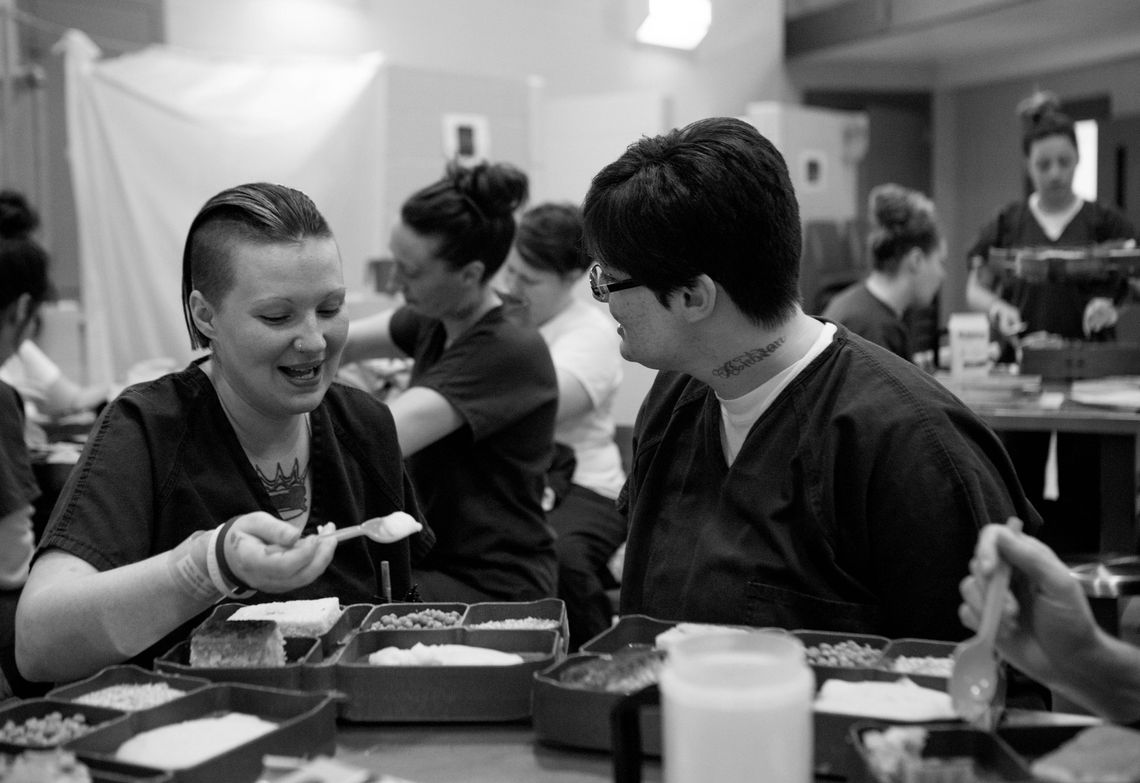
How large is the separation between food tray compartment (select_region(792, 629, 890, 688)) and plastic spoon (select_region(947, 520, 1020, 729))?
0.10 m

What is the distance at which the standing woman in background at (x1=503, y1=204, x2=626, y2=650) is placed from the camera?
2750mm

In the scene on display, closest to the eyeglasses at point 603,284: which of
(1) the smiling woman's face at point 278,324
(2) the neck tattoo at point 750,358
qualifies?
(2) the neck tattoo at point 750,358

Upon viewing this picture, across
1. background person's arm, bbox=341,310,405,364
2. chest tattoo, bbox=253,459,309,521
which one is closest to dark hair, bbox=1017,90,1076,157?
background person's arm, bbox=341,310,405,364

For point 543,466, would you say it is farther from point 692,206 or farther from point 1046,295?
point 1046,295

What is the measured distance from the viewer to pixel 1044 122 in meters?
4.15

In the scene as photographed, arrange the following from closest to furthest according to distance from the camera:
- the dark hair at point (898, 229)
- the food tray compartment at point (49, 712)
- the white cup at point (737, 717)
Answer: the white cup at point (737, 717), the food tray compartment at point (49, 712), the dark hair at point (898, 229)

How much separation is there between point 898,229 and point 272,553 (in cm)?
292

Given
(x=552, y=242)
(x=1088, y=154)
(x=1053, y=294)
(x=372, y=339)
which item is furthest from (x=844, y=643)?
(x=1088, y=154)

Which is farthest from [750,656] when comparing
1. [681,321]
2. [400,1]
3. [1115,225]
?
[400,1]

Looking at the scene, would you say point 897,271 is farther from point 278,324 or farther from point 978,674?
point 978,674

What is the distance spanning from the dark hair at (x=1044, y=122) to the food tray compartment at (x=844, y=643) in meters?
3.42

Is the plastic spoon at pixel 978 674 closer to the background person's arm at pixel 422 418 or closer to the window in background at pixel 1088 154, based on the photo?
the background person's arm at pixel 422 418

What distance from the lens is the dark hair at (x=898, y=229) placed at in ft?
11.9

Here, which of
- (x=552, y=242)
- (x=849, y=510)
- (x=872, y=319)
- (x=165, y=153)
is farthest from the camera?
(x=165, y=153)
